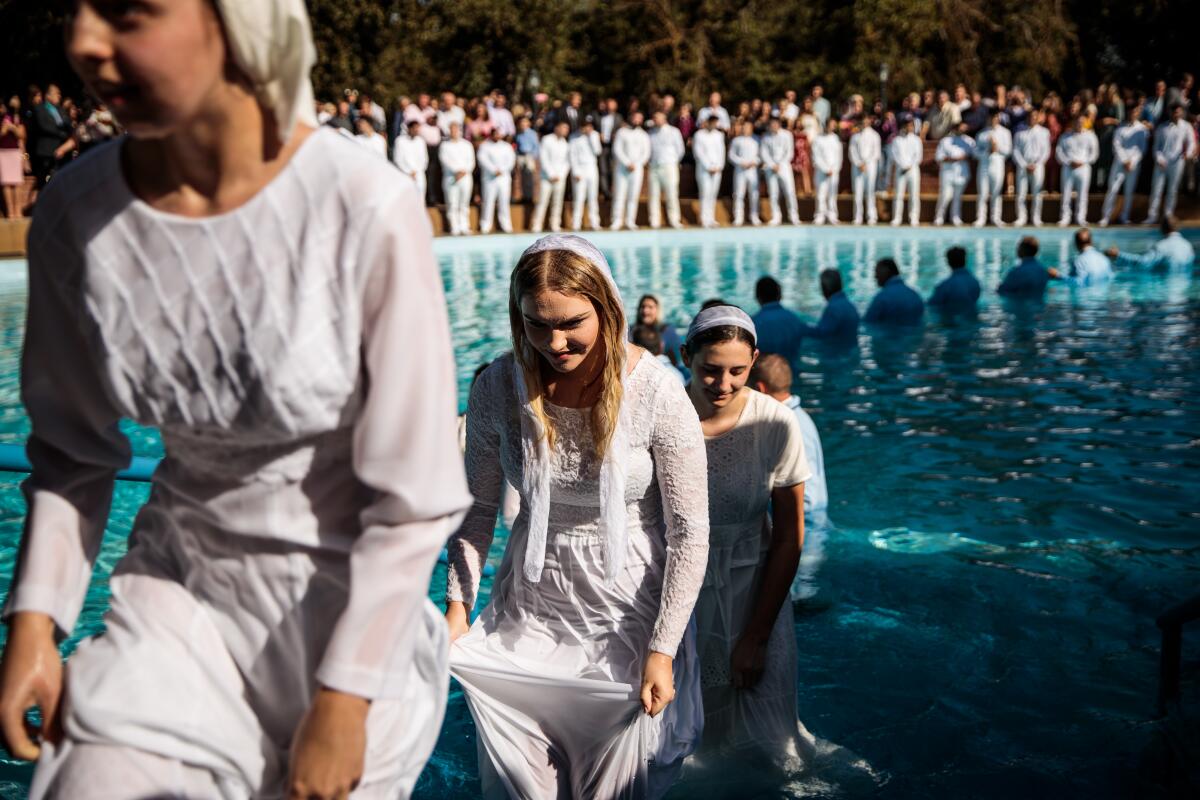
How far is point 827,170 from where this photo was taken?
24.2m

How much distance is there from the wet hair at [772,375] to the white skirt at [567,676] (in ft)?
8.92

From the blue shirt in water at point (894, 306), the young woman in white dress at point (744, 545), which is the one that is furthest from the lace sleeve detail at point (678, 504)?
the blue shirt in water at point (894, 306)

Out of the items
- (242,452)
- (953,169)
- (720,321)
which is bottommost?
(720,321)

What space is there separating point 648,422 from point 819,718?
252 centimetres

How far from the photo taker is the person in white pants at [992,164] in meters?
22.8

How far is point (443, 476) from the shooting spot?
65.2 inches

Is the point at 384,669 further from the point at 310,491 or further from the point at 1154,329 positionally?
the point at 1154,329

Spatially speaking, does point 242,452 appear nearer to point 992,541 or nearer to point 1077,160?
point 992,541

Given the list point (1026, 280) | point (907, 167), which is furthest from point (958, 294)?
point (907, 167)

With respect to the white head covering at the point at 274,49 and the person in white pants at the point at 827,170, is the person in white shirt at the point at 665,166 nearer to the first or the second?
the person in white pants at the point at 827,170

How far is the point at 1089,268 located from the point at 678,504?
15452mm

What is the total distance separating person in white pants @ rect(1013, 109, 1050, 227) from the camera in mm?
22500

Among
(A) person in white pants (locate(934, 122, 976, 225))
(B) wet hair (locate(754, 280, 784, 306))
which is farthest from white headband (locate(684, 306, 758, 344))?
(A) person in white pants (locate(934, 122, 976, 225))

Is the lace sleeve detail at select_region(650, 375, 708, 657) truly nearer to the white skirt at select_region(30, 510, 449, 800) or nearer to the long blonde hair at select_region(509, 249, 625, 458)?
the long blonde hair at select_region(509, 249, 625, 458)
